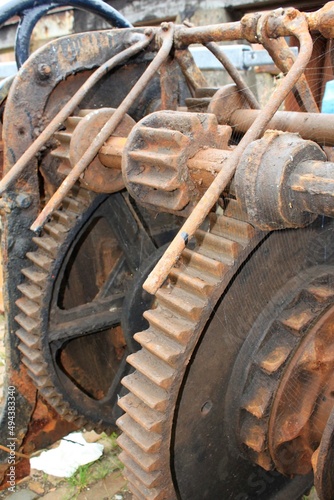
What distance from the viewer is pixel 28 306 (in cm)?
224

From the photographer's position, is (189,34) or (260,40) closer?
(260,40)

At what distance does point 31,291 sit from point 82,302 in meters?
0.33

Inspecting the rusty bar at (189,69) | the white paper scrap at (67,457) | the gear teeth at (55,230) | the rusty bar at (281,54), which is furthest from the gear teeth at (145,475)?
the rusty bar at (189,69)

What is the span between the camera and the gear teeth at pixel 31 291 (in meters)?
2.18

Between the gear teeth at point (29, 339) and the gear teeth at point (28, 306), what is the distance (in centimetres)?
10

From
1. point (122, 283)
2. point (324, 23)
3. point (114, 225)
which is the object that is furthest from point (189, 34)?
point (122, 283)

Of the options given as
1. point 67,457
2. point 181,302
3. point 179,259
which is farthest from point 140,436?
point 67,457

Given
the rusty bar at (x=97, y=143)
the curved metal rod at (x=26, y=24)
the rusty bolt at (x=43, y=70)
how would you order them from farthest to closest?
the curved metal rod at (x=26, y=24) < the rusty bolt at (x=43, y=70) < the rusty bar at (x=97, y=143)

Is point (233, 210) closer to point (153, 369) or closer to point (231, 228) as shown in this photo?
point (231, 228)

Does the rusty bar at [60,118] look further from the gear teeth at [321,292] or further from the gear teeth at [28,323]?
the gear teeth at [321,292]

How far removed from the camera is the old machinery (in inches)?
59.5

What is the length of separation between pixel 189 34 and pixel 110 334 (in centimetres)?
135

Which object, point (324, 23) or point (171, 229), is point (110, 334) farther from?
point (324, 23)

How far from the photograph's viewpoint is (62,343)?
2.34 meters
